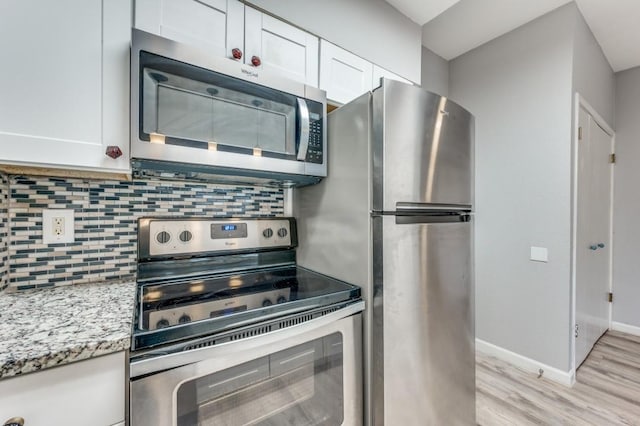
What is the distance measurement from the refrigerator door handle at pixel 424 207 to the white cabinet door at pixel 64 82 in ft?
3.41

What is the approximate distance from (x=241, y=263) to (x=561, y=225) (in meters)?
2.23

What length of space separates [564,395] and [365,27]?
2672 mm

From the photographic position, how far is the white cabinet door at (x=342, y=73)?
1390mm

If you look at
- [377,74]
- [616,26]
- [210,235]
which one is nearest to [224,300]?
[210,235]

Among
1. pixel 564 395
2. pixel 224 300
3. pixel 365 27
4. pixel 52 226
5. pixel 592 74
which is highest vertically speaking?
pixel 592 74

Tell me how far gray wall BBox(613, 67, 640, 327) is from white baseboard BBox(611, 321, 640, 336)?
35 millimetres

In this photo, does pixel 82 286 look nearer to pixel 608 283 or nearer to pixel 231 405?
pixel 231 405

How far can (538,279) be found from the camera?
2102 mm

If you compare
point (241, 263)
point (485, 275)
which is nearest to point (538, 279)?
point (485, 275)

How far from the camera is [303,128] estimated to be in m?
1.24

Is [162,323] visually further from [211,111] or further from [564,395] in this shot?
[564,395]

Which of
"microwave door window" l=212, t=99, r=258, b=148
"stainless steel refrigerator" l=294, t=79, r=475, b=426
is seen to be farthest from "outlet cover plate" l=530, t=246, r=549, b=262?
"microwave door window" l=212, t=99, r=258, b=148

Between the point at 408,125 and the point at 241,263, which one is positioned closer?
the point at 408,125

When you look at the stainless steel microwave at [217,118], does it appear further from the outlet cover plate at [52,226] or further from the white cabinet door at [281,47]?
the outlet cover plate at [52,226]
